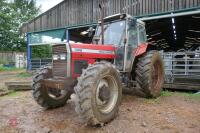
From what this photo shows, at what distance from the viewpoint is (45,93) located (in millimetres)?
5832

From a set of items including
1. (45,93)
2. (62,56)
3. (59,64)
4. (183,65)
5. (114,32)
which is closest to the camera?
(62,56)

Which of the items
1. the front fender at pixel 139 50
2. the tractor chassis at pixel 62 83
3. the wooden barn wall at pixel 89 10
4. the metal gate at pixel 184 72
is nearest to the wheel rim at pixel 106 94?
the tractor chassis at pixel 62 83

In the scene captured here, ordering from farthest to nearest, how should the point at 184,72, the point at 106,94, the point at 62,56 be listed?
the point at 184,72 → the point at 62,56 → the point at 106,94

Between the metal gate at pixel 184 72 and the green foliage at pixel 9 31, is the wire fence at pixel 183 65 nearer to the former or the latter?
the metal gate at pixel 184 72

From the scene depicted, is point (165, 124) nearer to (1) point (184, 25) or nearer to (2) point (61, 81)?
(2) point (61, 81)

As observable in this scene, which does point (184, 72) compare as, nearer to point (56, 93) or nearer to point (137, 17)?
point (137, 17)

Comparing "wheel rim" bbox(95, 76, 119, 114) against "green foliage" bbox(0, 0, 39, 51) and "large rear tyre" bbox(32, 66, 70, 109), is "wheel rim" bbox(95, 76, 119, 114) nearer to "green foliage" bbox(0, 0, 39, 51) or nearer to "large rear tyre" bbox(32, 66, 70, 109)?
"large rear tyre" bbox(32, 66, 70, 109)

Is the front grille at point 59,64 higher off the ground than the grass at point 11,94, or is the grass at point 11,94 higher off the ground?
the front grille at point 59,64

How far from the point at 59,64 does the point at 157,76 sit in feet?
11.2

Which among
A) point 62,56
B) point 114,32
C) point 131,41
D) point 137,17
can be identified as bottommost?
point 62,56

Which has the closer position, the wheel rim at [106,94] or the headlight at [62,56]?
the wheel rim at [106,94]

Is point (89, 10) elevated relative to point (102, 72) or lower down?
elevated

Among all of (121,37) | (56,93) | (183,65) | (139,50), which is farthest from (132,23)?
(183,65)

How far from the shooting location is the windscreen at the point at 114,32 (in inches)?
258
